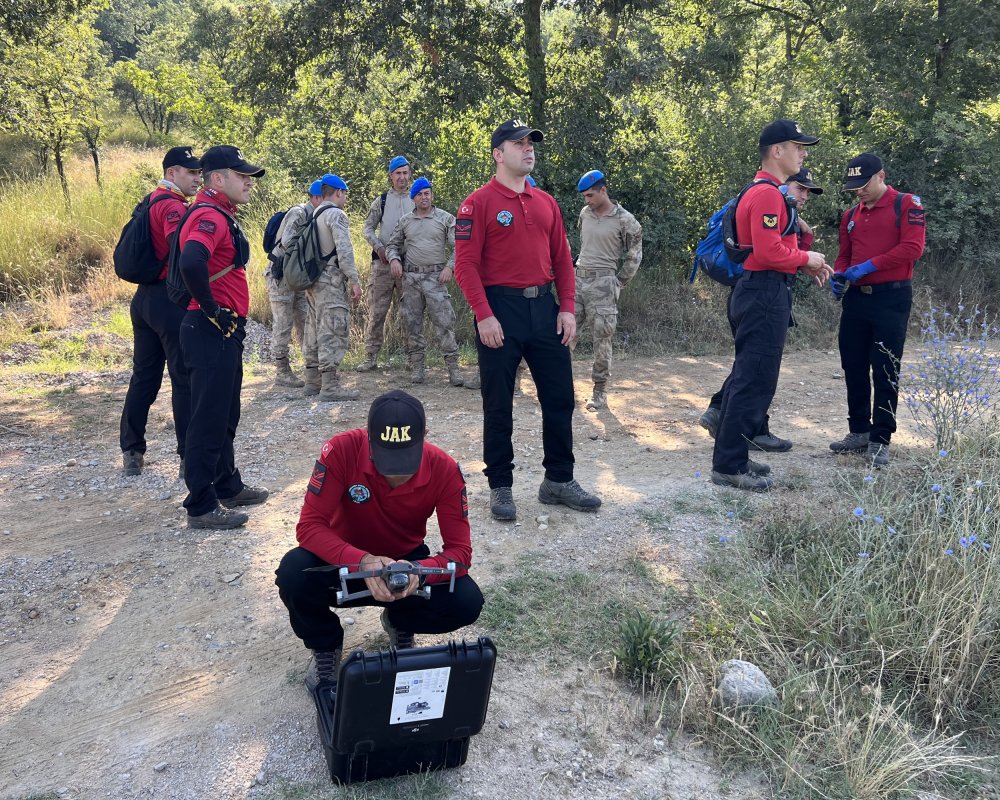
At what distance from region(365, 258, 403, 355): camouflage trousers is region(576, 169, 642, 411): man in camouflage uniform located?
1.83m

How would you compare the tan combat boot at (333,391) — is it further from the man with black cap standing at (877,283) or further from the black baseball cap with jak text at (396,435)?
the black baseball cap with jak text at (396,435)

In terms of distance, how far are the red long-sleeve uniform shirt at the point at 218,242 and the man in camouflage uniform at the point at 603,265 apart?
3.59 metres

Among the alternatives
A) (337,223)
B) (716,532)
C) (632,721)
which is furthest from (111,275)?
(632,721)

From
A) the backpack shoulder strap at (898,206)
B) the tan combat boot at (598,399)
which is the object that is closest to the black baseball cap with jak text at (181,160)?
the tan combat boot at (598,399)

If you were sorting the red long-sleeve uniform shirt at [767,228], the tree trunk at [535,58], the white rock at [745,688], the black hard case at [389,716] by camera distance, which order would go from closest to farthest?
1. the black hard case at [389,716]
2. the white rock at [745,688]
3. the red long-sleeve uniform shirt at [767,228]
4. the tree trunk at [535,58]

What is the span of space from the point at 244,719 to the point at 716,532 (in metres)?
2.75

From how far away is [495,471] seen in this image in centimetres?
477

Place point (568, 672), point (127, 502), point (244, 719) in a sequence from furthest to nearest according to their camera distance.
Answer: point (127, 502), point (568, 672), point (244, 719)

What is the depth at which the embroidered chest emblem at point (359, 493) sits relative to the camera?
9.61 ft

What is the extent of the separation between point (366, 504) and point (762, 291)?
2987 millimetres

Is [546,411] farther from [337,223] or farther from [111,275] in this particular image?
[111,275]

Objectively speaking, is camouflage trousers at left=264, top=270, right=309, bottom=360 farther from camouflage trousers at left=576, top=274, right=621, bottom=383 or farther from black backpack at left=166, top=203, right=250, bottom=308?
black backpack at left=166, top=203, right=250, bottom=308

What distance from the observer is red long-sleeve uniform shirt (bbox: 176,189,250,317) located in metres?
4.29

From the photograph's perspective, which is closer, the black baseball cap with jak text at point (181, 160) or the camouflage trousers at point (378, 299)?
the black baseball cap with jak text at point (181, 160)
